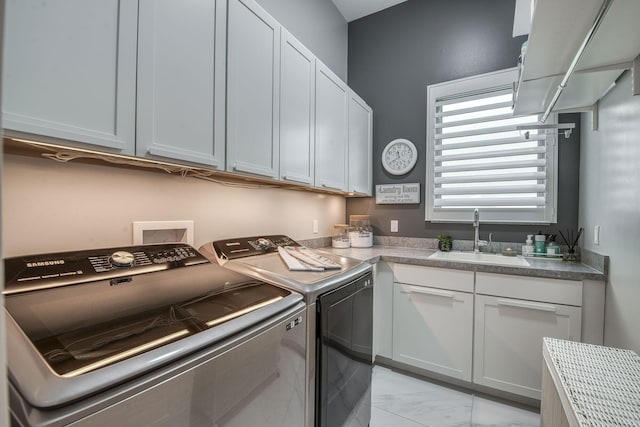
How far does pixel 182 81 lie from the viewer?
3.76ft

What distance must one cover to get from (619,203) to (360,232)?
169 centimetres

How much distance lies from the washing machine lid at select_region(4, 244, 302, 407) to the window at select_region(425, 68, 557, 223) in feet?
6.62

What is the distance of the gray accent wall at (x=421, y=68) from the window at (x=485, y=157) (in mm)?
80

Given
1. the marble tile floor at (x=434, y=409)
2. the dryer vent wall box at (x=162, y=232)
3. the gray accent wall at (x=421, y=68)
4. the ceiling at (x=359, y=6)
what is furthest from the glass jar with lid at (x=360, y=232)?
the ceiling at (x=359, y=6)

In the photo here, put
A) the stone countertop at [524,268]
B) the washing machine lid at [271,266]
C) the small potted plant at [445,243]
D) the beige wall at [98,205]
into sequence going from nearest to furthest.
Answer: the beige wall at [98,205] < the washing machine lid at [271,266] < the stone countertop at [524,268] < the small potted plant at [445,243]

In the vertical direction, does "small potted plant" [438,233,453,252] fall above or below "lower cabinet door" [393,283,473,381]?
above

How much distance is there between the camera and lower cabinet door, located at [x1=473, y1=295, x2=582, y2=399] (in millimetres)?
1731

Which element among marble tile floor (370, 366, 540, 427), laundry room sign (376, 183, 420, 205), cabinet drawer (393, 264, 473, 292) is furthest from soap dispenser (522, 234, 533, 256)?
marble tile floor (370, 366, 540, 427)

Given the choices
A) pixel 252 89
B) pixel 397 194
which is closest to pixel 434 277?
pixel 397 194

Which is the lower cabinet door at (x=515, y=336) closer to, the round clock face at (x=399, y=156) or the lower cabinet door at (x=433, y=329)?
the lower cabinet door at (x=433, y=329)

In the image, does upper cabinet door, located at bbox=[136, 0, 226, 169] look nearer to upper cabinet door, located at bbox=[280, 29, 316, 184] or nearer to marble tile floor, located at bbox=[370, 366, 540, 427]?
upper cabinet door, located at bbox=[280, 29, 316, 184]

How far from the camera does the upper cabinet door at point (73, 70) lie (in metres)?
0.75

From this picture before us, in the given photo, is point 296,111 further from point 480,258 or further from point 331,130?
point 480,258

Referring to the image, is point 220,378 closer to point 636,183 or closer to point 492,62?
point 636,183
